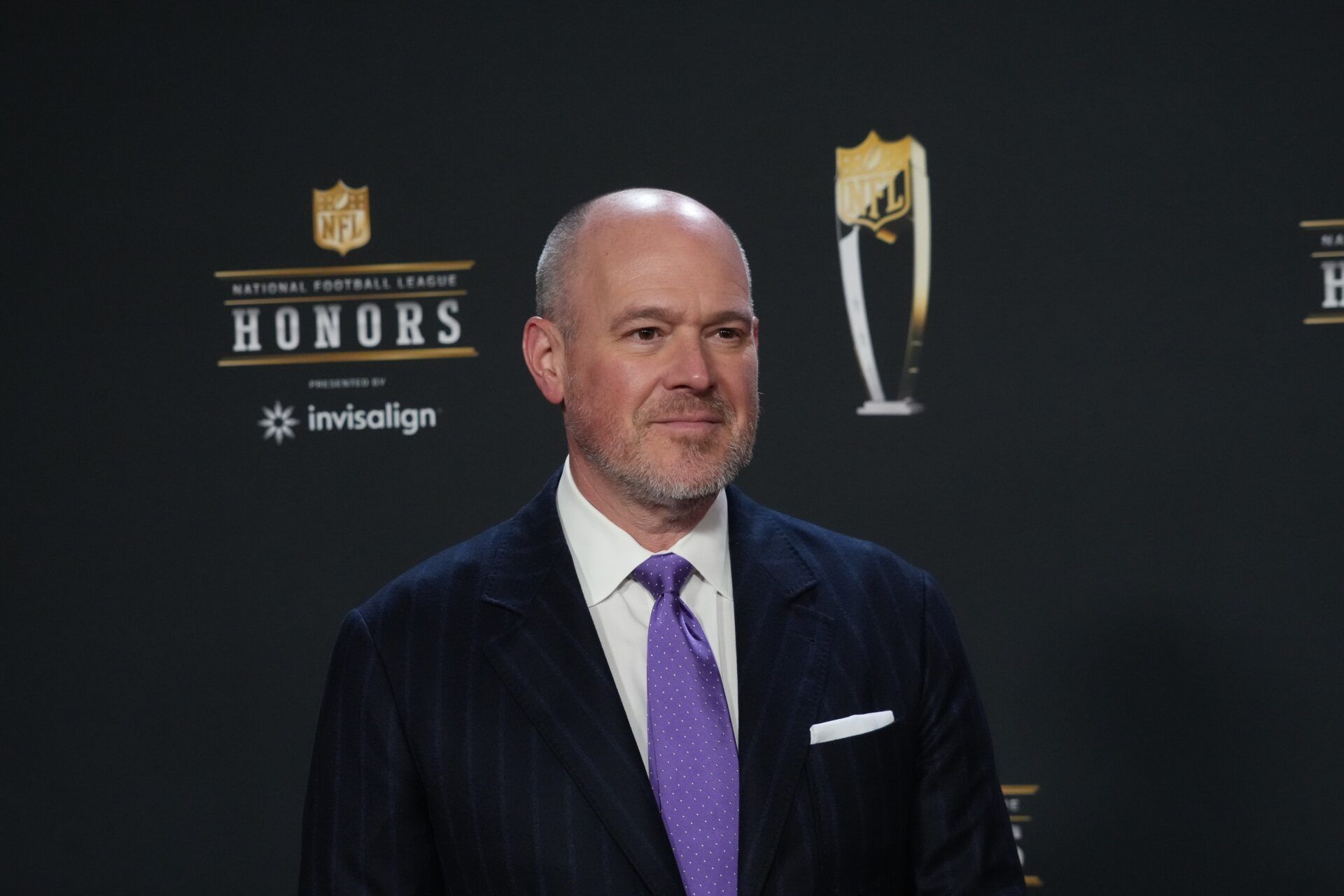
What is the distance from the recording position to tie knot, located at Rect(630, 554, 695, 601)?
1464 mm

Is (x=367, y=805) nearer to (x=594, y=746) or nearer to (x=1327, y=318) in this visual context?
(x=594, y=746)

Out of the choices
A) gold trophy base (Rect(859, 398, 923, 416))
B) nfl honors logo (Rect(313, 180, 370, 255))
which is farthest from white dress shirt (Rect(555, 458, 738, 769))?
nfl honors logo (Rect(313, 180, 370, 255))

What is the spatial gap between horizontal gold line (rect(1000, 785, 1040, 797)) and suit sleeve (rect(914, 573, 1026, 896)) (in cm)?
104

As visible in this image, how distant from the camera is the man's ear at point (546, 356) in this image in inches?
61.2

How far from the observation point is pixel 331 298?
274cm

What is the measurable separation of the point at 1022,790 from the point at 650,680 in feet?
4.37

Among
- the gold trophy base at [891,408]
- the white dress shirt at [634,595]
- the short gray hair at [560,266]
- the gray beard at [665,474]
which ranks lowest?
the white dress shirt at [634,595]

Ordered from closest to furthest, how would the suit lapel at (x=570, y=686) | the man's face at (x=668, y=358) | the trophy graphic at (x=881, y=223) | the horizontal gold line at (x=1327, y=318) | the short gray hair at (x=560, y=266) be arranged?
the suit lapel at (x=570, y=686) < the man's face at (x=668, y=358) < the short gray hair at (x=560, y=266) < the horizontal gold line at (x=1327, y=318) < the trophy graphic at (x=881, y=223)

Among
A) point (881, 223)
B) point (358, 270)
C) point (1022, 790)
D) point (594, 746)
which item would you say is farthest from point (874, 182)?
point (594, 746)

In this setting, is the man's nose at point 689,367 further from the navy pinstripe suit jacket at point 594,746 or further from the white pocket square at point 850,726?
the white pocket square at point 850,726

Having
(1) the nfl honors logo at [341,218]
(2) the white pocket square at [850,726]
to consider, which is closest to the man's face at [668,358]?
(2) the white pocket square at [850,726]

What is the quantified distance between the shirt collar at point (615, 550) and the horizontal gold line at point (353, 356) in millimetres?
1217

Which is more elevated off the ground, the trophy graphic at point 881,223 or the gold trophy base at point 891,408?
the trophy graphic at point 881,223

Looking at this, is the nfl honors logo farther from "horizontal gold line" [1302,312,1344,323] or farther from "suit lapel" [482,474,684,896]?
"horizontal gold line" [1302,312,1344,323]
